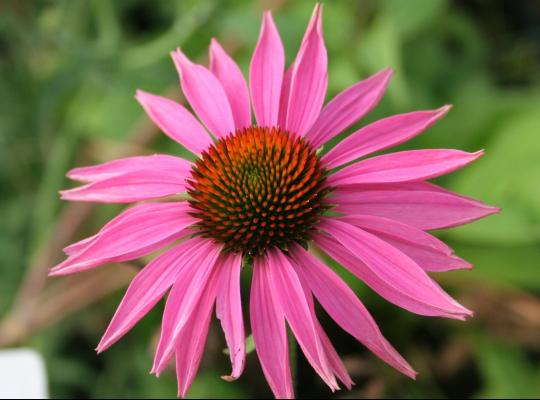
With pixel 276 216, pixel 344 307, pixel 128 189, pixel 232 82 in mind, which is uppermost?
pixel 232 82

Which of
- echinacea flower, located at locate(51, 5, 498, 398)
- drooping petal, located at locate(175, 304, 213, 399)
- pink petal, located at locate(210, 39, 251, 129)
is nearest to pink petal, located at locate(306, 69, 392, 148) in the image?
echinacea flower, located at locate(51, 5, 498, 398)

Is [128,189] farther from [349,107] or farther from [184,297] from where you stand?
[349,107]

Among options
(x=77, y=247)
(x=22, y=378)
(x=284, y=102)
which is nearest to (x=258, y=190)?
(x=284, y=102)

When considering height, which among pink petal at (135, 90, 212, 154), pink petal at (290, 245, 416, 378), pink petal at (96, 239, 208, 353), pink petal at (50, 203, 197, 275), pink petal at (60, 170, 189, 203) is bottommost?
pink petal at (290, 245, 416, 378)

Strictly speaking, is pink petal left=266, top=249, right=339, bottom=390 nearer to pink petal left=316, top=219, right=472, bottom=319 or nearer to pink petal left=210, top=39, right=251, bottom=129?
pink petal left=316, top=219, right=472, bottom=319

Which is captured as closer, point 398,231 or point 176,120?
point 398,231

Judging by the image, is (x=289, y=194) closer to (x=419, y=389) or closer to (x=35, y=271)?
(x=419, y=389)
